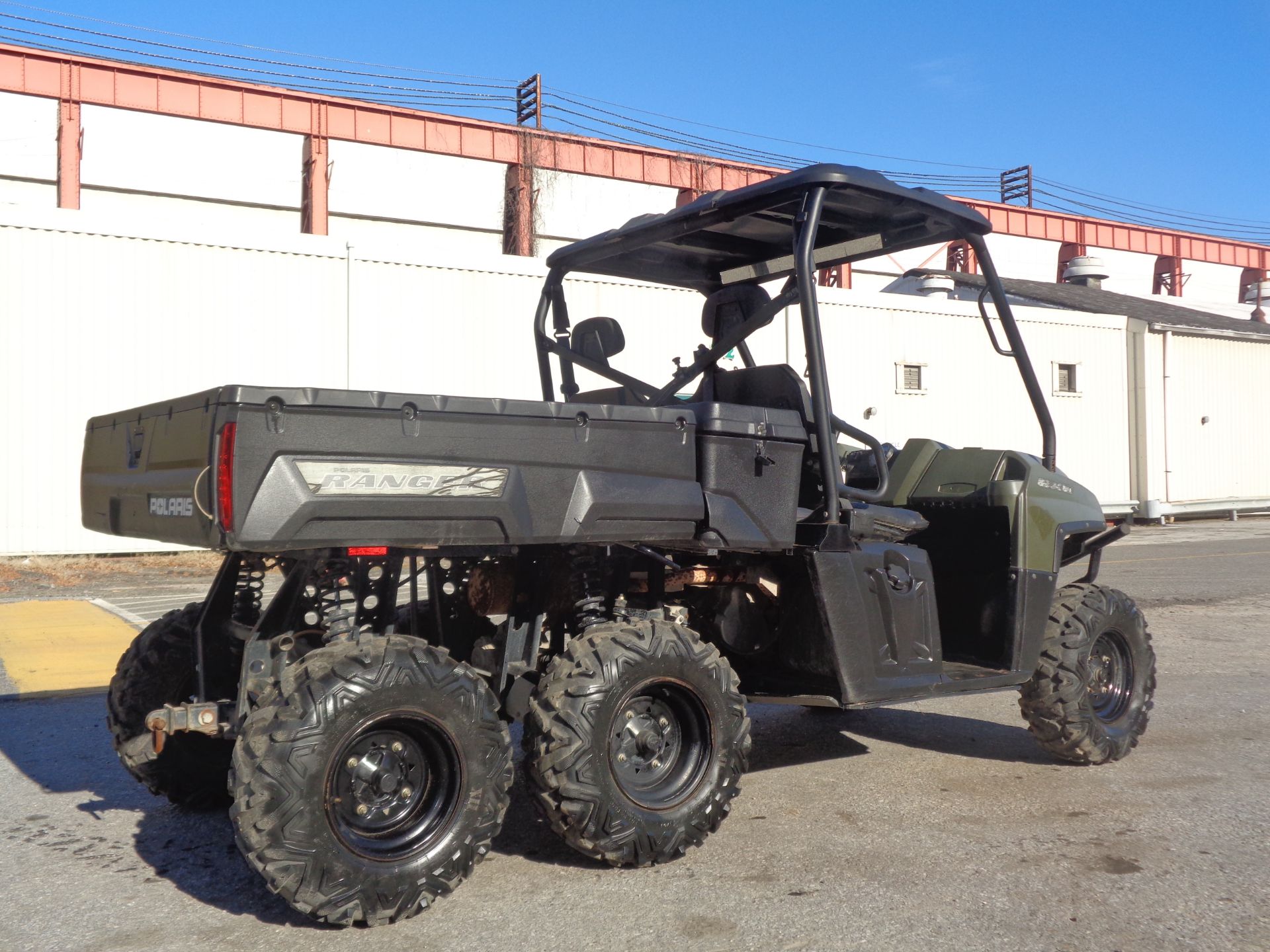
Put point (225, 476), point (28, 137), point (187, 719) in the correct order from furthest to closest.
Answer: point (28, 137) → point (187, 719) → point (225, 476)

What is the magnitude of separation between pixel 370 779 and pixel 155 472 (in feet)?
3.98

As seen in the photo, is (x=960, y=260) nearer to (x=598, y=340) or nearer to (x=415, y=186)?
(x=415, y=186)

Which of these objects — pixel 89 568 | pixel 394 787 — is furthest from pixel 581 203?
pixel 394 787

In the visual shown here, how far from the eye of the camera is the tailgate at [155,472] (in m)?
3.48

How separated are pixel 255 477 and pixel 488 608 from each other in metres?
1.49

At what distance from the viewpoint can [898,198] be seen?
192 inches

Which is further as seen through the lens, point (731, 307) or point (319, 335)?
point (319, 335)

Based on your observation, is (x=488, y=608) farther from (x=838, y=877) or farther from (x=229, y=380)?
(x=229, y=380)

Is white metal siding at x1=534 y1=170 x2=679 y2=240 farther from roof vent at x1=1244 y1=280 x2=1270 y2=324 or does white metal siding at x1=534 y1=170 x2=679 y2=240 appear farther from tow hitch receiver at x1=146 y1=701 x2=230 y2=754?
tow hitch receiver at x1=146 y1=701 x2=230 y2=754

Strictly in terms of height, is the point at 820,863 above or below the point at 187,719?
below

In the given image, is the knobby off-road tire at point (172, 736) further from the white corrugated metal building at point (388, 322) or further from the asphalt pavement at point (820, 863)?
A: the white corrugated metal building at point (388, 322)

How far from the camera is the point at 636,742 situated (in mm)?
4188

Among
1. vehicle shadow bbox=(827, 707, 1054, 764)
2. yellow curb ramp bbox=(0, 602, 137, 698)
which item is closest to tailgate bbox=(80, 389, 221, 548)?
yellow curb ramp bbox=(0, 602, 137, 698)

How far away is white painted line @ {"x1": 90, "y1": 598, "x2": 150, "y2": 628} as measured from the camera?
1048 cm
